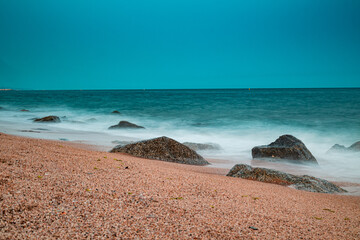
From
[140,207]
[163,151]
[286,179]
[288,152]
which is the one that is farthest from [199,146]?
[140,207]

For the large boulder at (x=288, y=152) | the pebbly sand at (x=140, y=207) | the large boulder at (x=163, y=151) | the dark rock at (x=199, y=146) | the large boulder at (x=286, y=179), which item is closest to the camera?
the pebbly sand at (x=140, y=207)

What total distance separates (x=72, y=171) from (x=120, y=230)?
174 cm

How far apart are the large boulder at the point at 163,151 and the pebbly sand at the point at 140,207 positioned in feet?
8.49

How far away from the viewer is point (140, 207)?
282cm

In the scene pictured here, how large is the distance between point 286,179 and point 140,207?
374 cm

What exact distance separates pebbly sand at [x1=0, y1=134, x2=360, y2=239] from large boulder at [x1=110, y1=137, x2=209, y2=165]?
102 inches

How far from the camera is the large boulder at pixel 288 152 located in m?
8.34

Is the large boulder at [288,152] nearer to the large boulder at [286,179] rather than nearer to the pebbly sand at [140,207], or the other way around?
the large boulder at [286,179]

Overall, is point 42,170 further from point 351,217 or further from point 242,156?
point 242,156

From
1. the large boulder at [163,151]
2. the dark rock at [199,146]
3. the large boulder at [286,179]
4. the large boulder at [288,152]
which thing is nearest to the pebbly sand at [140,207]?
the large boulder at [286,179]

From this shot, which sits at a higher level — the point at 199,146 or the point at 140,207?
the point at 140,207

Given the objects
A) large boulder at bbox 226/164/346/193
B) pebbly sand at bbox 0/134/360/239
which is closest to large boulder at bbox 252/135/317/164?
large boulder at bbox 226/164/346/193

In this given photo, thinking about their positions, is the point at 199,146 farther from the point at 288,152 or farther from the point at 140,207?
the point at 140,207

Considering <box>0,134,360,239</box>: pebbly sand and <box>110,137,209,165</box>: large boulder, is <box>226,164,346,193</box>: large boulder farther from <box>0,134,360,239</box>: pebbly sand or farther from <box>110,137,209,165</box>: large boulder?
<box>110,137,209,165</box>: large boulder
